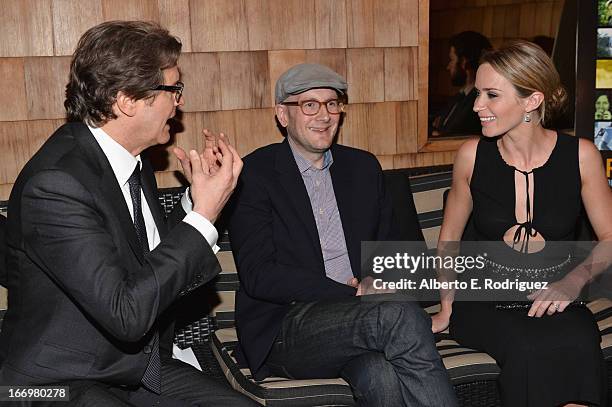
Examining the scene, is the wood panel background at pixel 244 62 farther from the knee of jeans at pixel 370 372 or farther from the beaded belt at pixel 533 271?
the knee of jeans at pixel 370 372

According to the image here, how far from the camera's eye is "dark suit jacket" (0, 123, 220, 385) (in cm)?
176

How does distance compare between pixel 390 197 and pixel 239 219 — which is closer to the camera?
pixel 239 219

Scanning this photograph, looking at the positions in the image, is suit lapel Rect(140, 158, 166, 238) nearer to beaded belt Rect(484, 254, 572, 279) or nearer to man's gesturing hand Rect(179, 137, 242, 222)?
man's gesturing hand Rect(179, 137, 242, 222)

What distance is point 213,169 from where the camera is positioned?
2057 millimetres

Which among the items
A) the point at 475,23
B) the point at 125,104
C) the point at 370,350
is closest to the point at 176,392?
the point at 370,350

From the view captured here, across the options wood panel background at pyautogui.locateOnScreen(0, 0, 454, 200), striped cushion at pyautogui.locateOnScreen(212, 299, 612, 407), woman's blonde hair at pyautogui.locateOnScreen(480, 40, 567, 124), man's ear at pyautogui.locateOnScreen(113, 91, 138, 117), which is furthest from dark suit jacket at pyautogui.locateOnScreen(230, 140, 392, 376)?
man's ear at pyautogui.locateOnScreen(113, 91, 138, 117)

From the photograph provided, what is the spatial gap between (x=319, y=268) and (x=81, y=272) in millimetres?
1172

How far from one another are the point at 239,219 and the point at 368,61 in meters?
1.14

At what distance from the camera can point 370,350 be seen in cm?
234

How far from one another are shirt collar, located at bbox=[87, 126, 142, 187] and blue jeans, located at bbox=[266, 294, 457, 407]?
0.80 metres

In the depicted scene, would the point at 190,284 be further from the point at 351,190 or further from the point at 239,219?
the point at 351,190

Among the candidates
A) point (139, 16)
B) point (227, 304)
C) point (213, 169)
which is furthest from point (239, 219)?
point (139, 16)

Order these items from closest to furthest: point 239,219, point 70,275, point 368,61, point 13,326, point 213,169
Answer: point 70,275 → point 13,326 → point 213,169 → point 239,219 → point 368,61

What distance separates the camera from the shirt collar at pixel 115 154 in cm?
202
